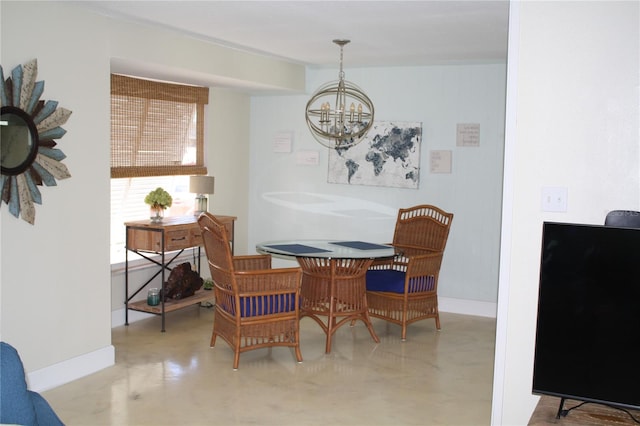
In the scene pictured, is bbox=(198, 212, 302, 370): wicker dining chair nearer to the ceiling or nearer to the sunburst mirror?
the sunburst mirror

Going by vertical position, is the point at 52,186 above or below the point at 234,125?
below

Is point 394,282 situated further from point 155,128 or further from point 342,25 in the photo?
point 155,128

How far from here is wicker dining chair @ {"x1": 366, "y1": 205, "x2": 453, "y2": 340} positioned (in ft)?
18.3

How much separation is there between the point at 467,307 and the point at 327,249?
191cm

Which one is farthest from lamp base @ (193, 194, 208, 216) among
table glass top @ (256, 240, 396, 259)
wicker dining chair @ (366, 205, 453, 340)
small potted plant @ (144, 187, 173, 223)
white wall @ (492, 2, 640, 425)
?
white wall @ (492, 2, 640, 425)

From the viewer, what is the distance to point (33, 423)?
229 cm

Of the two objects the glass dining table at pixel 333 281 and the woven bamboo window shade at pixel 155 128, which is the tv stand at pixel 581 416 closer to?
the glass dining table at pixel 333 281

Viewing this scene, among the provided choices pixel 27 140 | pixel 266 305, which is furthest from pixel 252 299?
pixel 27 140

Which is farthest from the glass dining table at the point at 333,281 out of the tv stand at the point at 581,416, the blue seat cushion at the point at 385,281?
the tv stand at the point at 581,416

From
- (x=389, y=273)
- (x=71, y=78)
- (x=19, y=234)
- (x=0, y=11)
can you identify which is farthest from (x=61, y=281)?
(x=389, y=273)

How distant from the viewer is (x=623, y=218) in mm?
2740

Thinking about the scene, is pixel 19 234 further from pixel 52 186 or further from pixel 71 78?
pixel 71 78

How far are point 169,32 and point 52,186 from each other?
1587mm

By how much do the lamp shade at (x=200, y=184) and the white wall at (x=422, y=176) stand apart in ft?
3.94
